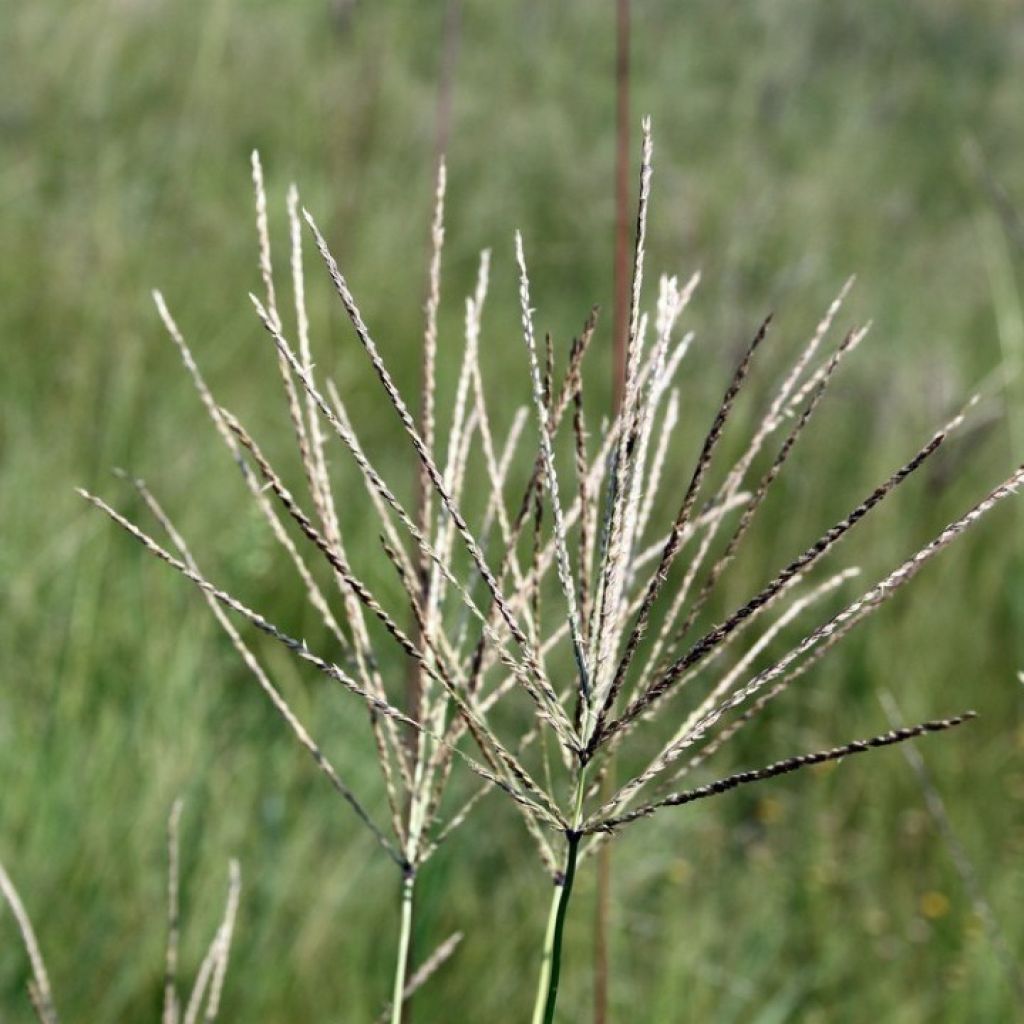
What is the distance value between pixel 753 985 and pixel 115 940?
0.88 m

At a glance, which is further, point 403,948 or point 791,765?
point 403,948

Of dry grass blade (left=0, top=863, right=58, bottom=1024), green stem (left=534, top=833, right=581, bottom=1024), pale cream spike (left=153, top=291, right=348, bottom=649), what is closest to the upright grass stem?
green stem (left=534, top=833, right=581, bottom=1024)

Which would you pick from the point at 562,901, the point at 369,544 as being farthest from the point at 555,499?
the point at 369,544

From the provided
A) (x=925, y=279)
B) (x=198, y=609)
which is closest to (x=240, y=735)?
(x=198, y=609)

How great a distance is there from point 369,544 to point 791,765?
210cm

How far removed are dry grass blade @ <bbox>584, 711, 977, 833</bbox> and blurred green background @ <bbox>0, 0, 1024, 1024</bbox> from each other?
0.64 meters

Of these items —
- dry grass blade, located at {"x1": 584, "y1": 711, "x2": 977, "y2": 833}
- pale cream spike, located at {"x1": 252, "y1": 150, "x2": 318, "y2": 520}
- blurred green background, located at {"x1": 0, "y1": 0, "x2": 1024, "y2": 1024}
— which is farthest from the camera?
blurred green background, located at {"x1": 0, "y1": 0, "x2": 1024, "y2": 1024}

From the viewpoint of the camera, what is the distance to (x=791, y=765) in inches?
19.8

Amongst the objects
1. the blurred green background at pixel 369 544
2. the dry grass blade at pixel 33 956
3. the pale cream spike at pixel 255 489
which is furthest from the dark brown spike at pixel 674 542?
the blurred green background at pixel 369 544

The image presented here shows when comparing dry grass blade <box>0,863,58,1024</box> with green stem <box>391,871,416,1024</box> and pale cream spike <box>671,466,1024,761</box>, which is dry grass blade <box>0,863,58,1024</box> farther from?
pale cream spike <box>671,466,1024,761</box>

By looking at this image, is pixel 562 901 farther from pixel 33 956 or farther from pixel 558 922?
pixel 33 956

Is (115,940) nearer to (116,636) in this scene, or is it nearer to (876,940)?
(116,636)

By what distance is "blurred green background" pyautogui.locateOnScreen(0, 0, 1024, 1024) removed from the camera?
1.67 meters

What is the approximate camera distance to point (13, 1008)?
1450mm
